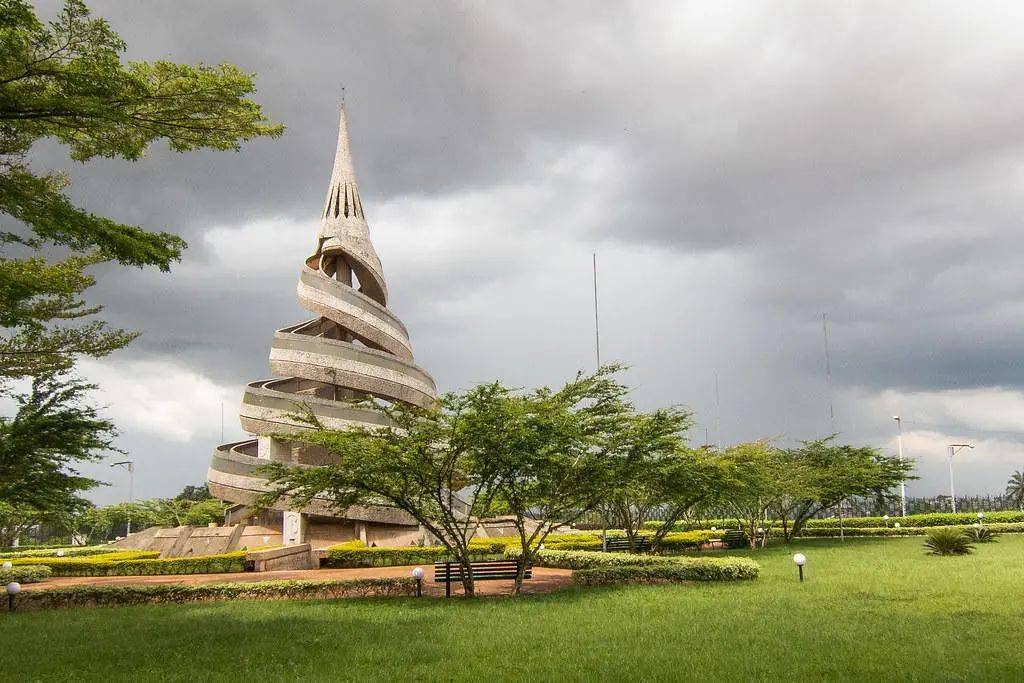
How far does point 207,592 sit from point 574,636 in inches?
434

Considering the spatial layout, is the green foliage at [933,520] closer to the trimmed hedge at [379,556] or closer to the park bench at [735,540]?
the park bench at [735,540]

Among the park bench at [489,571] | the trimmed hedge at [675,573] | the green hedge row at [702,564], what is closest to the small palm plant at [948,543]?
the green hedge row at [702,564]

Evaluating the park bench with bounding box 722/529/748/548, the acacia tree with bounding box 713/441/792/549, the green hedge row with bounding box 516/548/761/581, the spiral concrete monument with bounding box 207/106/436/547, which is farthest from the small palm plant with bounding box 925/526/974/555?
the spiral concrete monument with bounding box 207/106/436/547

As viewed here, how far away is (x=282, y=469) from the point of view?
62.8 ft

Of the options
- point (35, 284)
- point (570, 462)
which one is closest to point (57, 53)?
point (35, 284)

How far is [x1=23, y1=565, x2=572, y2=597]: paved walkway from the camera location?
20391mm

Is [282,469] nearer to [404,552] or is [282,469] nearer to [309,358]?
[404,552]

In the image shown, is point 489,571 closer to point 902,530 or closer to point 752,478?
point 752,478

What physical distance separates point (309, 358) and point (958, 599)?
27726mm

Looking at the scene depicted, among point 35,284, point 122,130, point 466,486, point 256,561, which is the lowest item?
point 256,561

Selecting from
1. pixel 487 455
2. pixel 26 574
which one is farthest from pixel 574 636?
pixel 26 574

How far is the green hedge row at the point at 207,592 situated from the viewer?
18922mm

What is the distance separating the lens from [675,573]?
20016 mm

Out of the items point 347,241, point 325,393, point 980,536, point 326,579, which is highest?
point 347,241
